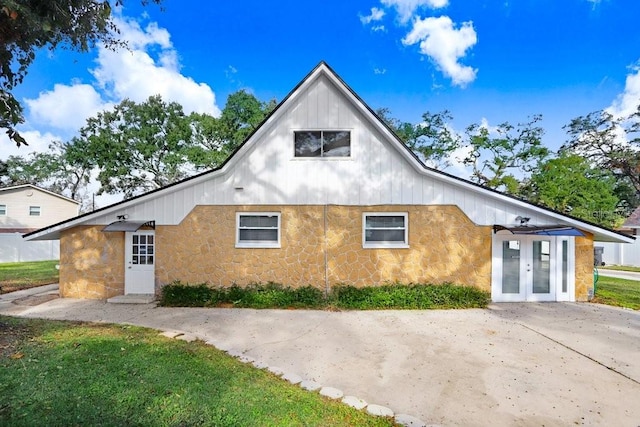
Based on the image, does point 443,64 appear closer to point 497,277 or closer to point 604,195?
point 497,277

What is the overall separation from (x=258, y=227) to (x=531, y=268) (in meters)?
9.03

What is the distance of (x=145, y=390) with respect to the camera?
12.9 feet

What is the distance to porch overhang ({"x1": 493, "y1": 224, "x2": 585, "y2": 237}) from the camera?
875 centimetres

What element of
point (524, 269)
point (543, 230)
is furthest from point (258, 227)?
point (524, 269)

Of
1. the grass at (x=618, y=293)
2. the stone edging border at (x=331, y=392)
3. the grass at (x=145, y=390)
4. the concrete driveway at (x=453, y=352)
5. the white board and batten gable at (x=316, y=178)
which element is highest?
the white board and batten gable at (x=316, y=178)

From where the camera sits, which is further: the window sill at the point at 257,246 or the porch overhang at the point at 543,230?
the window sill at the point at 257,246

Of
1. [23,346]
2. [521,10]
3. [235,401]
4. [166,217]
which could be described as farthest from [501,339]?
[521,10]

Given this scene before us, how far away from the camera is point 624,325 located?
7.50m

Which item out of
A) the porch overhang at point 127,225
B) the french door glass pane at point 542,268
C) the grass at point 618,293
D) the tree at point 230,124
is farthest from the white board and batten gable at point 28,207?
the grass at point 618,293

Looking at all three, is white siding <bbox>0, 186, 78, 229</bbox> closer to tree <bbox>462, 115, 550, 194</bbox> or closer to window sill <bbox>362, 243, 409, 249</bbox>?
window sill <bbox>362, 243, 409, 249</bbox>

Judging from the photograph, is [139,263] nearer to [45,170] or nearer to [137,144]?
[137,144]

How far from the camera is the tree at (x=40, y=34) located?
5070 millimetres

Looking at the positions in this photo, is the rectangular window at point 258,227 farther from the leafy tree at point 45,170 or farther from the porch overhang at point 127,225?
the leafy tree at point 45,170

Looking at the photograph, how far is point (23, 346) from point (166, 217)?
198 inches
